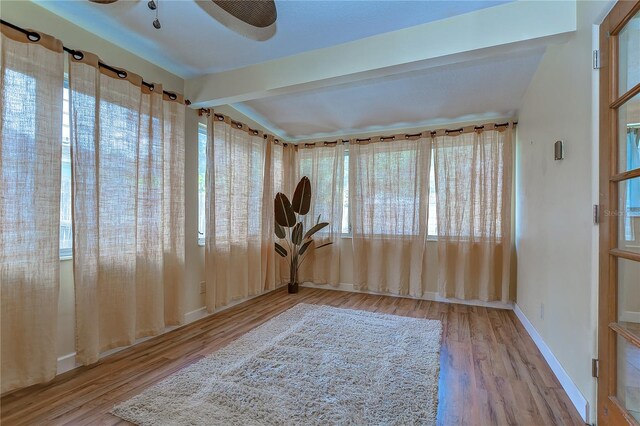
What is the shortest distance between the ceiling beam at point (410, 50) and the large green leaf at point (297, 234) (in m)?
2.04

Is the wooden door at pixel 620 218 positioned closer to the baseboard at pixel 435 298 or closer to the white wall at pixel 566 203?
the white wall at pixel 566 203

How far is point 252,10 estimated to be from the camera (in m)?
1.21

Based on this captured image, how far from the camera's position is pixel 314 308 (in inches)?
141

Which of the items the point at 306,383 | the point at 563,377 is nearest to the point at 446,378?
the point at 563,377

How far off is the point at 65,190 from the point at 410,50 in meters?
2.75

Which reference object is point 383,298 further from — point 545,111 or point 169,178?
point 169,178

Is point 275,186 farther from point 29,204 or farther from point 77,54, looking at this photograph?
point 29,204

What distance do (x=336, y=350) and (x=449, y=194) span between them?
255 cm

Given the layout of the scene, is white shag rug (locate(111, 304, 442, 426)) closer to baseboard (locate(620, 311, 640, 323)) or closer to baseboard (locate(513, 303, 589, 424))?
baseboard (locate(513, 303, 589, 424))

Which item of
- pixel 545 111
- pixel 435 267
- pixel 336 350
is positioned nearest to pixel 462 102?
pixel 545 111

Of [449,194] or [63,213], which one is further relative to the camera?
[449,194]

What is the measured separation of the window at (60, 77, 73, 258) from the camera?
2080mm

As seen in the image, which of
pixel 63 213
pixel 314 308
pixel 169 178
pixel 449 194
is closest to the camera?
pixel 63 213

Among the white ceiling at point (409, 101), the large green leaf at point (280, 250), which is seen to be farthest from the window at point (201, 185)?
the large green leaf at point (280, 250)
